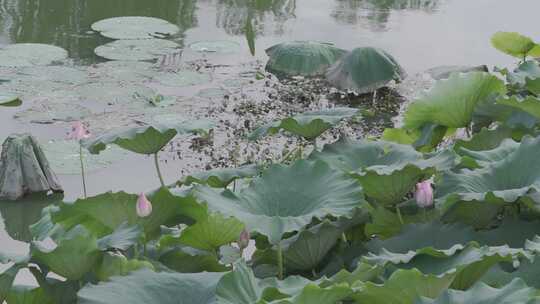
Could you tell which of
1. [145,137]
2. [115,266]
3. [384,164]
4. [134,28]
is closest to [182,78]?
[134,28]

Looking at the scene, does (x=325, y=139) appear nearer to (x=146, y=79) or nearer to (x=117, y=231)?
(x=146, y=79)

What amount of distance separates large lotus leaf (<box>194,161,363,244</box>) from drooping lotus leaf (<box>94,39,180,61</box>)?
12.4ft

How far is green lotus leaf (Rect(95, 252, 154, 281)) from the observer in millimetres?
1528

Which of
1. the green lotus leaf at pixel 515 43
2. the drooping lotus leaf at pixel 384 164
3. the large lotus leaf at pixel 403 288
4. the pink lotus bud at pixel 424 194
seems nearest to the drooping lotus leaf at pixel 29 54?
the green lotus leaf at pixel 515 43

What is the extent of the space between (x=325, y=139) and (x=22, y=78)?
171 cm

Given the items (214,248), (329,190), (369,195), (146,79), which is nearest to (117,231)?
(214,248)

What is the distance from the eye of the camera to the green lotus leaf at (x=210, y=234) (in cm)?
168

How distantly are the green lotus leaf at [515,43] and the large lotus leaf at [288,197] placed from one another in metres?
2.18

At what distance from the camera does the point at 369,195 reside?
1866mm

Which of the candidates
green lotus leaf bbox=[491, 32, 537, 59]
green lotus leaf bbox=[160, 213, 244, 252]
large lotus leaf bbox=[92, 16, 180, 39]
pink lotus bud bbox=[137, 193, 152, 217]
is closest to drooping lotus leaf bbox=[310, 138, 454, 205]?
green lotus leaf bbox=[160, 213, 244, 252]

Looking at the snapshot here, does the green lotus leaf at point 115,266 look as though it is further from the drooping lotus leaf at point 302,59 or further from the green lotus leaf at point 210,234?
the drooping lotus leaf at point 302,59

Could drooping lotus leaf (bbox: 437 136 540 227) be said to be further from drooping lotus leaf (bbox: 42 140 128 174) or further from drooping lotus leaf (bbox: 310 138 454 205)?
drooping lotus leaf (bbox: 42 140 128 174)

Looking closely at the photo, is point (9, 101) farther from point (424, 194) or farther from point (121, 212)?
point (424, 194)

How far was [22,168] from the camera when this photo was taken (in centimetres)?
383
